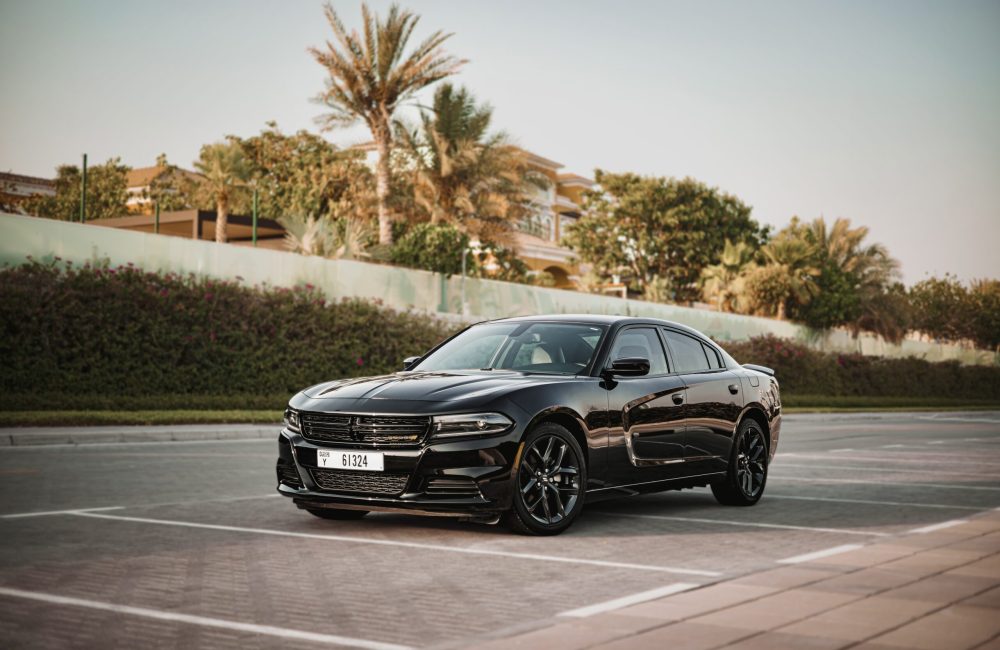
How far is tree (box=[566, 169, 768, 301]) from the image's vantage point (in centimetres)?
6569

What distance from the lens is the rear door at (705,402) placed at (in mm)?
9844

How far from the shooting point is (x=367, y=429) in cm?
805

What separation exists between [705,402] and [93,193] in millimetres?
57569

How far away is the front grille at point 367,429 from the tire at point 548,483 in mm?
A: 759

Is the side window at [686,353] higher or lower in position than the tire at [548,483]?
higher

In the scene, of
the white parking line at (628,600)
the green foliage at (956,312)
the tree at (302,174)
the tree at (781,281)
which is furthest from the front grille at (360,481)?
the green foliage at (956,312)

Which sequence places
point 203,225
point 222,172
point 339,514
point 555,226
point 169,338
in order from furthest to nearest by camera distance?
point 555,226
point 222,172
point 203,225
point 169,338
point 339,514

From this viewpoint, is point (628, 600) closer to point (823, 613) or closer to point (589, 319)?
point (823, 613)

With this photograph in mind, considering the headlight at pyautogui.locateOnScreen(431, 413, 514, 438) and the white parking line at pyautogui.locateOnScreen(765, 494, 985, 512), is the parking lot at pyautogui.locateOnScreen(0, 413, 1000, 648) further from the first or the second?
the headlight at pyautogui.locateOnScreen(431, 413, 514, 438)

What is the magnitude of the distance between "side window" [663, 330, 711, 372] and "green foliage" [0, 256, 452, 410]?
14.8 m

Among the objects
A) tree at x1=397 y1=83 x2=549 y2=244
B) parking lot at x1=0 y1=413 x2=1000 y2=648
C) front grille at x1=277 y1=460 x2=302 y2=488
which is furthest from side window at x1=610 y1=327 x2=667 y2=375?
tree at x1=397 y1=83 x2=549 y2=244

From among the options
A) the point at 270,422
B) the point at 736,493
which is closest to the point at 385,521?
the point at 736,493

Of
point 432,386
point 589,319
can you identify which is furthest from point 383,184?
point 432,386

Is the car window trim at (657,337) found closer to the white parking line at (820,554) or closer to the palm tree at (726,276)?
the white parking line at (820,554)
